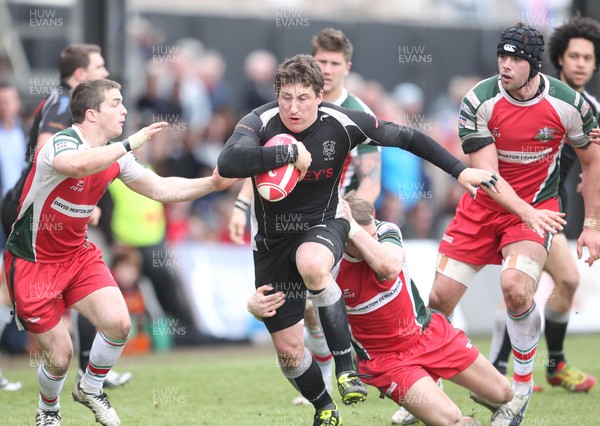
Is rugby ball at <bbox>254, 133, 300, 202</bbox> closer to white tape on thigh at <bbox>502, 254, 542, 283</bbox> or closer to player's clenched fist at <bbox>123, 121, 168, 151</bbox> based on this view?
player's clenched fist at <bbox>123, 121, 168, 151</bbox>

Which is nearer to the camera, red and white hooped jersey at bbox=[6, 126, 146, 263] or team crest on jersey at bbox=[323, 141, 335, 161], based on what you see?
team crest on jersey at bbox=[323, 141, 335, 161]

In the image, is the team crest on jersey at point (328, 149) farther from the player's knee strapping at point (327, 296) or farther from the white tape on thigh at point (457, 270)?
the white tape on thigh at point (457, 270)

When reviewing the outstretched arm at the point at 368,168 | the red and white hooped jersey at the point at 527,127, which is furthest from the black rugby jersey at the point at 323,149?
the outstretched arm at the point at 368,168

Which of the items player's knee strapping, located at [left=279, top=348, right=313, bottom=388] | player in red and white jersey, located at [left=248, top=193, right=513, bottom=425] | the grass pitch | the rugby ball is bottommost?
the grass pitch

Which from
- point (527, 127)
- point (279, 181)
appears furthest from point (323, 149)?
Result: point (527, 127)

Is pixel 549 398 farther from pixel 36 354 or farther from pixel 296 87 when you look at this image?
pixel 36 354

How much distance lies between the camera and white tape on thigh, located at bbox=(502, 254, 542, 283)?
23.4 feet

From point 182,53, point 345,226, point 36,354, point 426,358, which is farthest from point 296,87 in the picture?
point 182,53

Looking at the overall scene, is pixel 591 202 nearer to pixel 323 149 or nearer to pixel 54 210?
pixel 323 149

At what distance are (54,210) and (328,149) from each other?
6.24ft

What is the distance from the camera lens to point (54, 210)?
6.83 metres

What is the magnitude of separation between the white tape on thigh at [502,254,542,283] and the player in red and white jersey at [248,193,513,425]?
0.71 meters

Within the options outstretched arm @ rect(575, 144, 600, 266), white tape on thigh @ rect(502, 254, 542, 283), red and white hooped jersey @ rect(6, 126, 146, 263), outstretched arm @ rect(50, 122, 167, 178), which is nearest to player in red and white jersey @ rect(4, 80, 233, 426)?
red and white hooped jersey @ rect(6, 126, 146, 263)

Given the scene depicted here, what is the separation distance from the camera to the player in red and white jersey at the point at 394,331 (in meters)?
6.53
